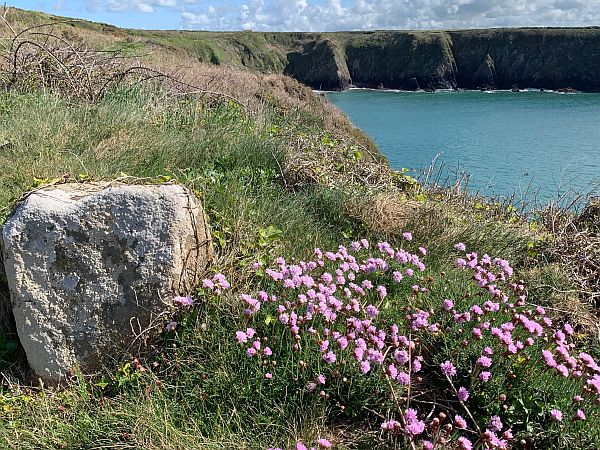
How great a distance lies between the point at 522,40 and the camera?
11281 cm

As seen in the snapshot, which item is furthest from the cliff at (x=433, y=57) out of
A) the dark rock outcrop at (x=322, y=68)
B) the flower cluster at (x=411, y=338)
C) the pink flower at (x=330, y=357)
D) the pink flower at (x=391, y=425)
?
the pink flower at (x=391, y=425)

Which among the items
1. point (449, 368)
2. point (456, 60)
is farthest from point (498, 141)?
point (456, 60)

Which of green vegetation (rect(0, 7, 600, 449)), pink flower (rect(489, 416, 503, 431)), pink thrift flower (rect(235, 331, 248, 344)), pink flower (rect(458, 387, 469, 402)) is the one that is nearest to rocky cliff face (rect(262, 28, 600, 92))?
green vegetation (rect(0, 7, 600, 449))

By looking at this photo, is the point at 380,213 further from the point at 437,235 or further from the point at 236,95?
the point at 236,95

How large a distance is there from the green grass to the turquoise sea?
21.8ft

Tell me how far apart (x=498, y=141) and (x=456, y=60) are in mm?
91200

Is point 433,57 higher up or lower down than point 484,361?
higher up

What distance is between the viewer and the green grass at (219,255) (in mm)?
2758

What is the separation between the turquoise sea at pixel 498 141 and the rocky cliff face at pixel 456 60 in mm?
37169

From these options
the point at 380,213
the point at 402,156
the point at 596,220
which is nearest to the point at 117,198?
the point at 380,213

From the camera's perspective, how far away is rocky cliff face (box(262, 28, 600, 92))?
98.4 meters

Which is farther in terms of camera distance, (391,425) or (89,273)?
(89,273)

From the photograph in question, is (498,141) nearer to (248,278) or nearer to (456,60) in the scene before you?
(248,278)

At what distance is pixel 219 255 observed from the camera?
12.9ft
